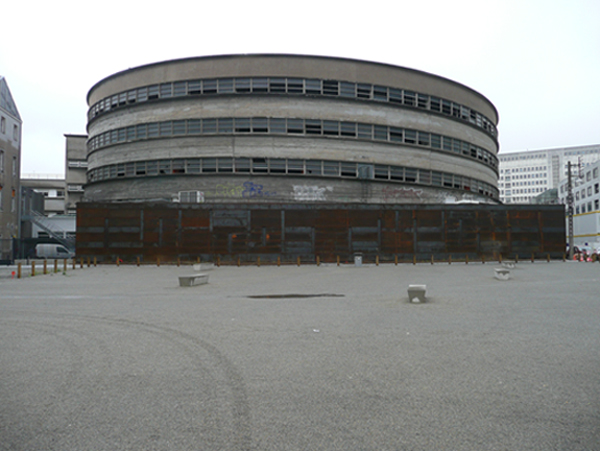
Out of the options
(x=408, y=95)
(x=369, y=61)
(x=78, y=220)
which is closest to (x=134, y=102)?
(x=78, y=220)

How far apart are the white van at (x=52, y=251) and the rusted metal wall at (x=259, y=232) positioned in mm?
14935

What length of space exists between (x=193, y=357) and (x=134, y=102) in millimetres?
42149

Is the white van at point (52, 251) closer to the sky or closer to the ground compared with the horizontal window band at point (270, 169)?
closer to the ground

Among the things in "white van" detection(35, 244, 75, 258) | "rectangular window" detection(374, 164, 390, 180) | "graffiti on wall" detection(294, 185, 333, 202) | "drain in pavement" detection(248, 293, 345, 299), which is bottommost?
"drain in pavement" detection(248, 293, 345, 299)

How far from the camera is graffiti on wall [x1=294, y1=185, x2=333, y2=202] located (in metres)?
41.0

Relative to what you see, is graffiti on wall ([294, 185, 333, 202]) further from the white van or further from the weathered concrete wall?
the white van

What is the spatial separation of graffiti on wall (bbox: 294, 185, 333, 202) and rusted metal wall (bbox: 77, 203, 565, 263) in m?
5.62

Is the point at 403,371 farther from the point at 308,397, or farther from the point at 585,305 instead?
the point at 585,305

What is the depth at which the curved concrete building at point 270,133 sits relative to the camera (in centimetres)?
4072

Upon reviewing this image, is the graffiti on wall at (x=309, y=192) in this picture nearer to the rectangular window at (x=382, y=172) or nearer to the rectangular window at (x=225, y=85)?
the rectangular window at (x=382, y=172)

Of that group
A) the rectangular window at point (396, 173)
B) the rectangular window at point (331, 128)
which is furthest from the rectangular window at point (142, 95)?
the rectangular window at point (396, 173)

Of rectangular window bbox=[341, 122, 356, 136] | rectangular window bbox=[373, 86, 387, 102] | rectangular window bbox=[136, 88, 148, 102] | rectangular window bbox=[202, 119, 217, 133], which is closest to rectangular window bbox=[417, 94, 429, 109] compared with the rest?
rectangular window bbox=[373, 86, 387, 102]

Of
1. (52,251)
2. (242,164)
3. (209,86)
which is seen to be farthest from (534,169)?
(52,251)

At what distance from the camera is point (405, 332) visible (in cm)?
819
